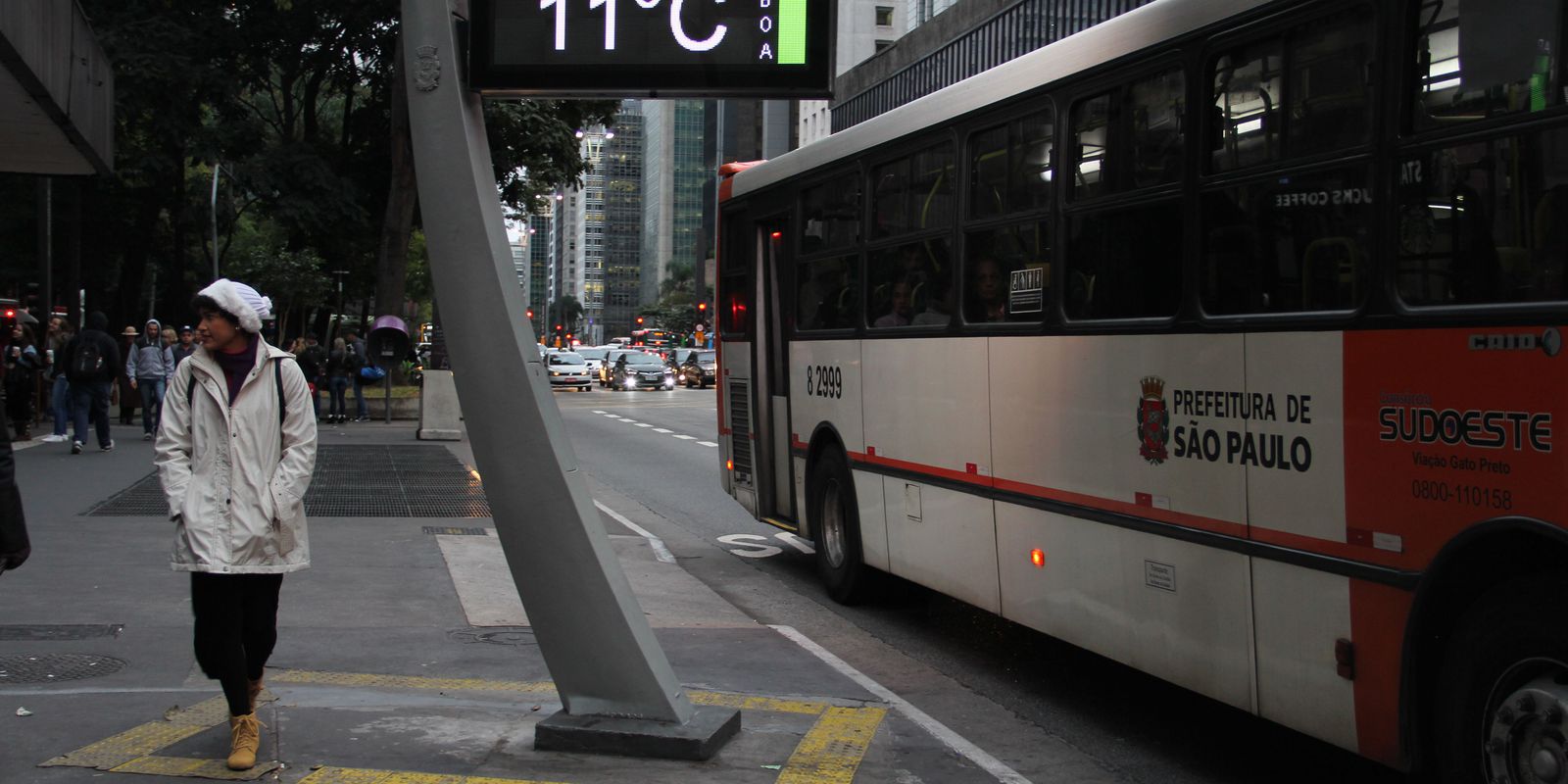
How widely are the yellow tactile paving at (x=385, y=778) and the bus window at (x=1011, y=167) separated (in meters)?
3.87

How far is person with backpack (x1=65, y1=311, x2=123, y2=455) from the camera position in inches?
770

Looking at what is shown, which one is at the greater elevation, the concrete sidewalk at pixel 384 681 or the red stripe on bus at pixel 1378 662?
the red stripe on bus at pixel 1378 662

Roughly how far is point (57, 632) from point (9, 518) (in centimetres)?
352

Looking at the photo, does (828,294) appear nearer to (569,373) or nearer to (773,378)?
(773,378)

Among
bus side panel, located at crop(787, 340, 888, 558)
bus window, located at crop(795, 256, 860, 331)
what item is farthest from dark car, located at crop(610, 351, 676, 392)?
bus window, located at crop(795, 256, 860, 331)

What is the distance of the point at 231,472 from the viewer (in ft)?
18.2

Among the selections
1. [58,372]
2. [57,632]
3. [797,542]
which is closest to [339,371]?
[58,372]

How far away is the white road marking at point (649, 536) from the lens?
41.7 feet

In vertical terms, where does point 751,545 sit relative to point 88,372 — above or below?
below

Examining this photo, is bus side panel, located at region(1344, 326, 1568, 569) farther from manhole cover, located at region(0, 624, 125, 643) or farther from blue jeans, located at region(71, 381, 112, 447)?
blue jeans, located at region(71, 381, 112, 447)

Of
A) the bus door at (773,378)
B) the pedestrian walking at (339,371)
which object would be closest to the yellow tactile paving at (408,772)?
the bus door at (773,378)

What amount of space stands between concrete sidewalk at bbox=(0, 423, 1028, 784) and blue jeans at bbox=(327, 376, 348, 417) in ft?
54.2

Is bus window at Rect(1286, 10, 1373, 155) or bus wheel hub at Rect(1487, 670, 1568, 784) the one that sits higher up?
bus window at Rect(1286, 10, 1373, 155)

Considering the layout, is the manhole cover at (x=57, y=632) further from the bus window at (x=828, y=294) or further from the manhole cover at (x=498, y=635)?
the bus window at (x=828, y=294)
